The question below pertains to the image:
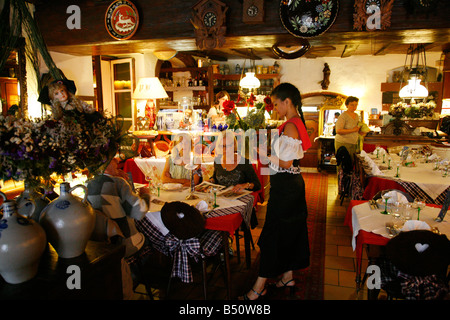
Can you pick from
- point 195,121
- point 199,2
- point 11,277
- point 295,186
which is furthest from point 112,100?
point 11,277

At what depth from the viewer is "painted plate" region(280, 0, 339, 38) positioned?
3.83m

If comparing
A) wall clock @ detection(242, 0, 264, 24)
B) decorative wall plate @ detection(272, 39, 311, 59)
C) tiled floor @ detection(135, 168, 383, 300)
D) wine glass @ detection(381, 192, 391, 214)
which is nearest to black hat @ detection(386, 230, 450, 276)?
wine glass @ detection(381, 192, 391, 214)

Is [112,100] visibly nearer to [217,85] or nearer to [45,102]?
[217,85]

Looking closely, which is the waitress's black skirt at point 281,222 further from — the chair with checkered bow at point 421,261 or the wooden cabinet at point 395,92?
the wooden cabinet at point 395,92

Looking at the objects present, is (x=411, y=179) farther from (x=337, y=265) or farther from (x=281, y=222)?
(x=281, y=222)

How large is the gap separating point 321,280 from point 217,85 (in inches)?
294

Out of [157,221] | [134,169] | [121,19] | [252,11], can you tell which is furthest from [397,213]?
[121,19]

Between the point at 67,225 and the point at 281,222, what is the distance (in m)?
1.81

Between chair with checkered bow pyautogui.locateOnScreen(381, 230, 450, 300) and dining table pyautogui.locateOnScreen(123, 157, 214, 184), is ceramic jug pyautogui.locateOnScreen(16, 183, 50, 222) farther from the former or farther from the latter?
dining table pyautogui.locateOnScreen(123, 157, 214, 184)

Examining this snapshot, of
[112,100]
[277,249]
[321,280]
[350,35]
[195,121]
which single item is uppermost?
[350,35]

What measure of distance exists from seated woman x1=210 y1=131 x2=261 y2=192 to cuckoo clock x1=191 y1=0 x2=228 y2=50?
4.07 ft

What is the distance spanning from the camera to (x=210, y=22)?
4.16m

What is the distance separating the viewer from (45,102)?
172cm

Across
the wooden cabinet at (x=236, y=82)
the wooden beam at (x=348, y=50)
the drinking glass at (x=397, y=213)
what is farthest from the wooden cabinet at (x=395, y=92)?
the drinking glass at (x=397, y=213)
